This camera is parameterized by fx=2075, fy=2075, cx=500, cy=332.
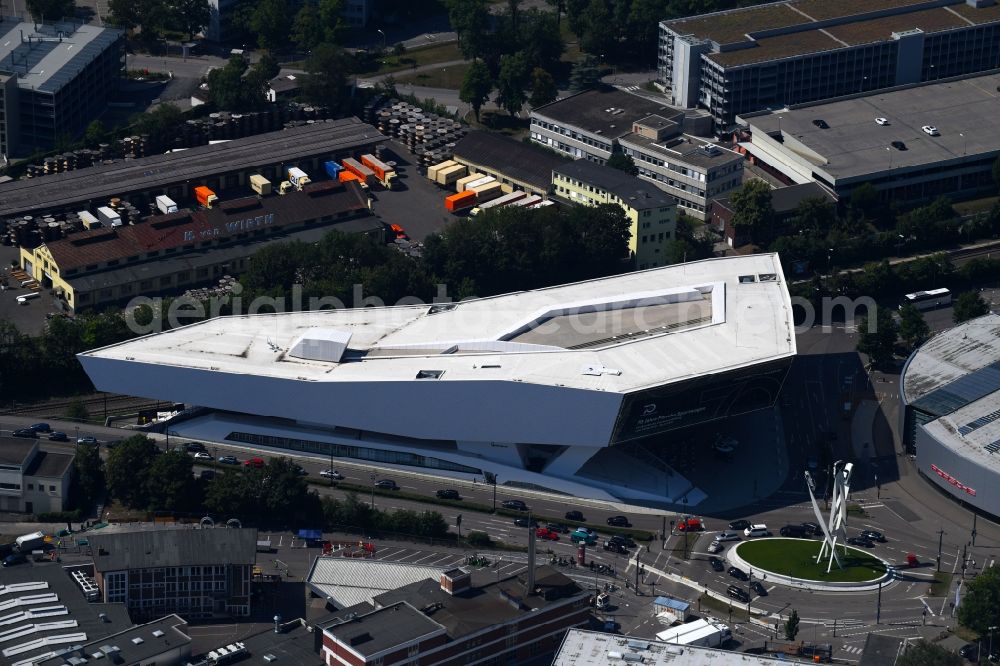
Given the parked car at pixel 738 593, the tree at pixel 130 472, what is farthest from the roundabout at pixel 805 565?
the tree at pixel 130 472

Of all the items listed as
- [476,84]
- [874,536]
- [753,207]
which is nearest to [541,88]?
[476,84]

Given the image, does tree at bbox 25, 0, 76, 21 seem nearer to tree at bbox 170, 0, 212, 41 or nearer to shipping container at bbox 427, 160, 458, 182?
tree at bbox 170, 0, 212, 41

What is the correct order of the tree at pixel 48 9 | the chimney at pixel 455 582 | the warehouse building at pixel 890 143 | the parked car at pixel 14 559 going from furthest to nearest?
the tree at pixel 48 9
the warehouse building at pixel 890 143
the parked car at pixel 14 559
the chimney at pixel 455 582

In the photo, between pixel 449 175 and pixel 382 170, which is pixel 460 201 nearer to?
pixel 449 175

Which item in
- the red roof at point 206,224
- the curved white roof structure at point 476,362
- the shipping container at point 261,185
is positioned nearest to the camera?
the curved white roof structure at point 476,362

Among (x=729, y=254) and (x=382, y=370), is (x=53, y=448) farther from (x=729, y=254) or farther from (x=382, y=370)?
(x=729, y=254)

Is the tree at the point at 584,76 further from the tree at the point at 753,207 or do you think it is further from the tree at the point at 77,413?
the tree at the point at 77,413

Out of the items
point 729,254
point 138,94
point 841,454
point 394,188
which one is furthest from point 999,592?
point 138,94
